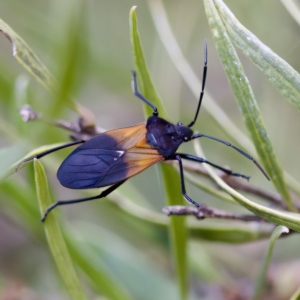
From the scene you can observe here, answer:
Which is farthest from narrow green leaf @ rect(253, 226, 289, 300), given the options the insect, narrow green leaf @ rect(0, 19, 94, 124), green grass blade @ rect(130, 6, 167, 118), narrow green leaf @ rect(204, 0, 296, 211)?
narrow green leaf @ rect(0, 19, 94, 124)

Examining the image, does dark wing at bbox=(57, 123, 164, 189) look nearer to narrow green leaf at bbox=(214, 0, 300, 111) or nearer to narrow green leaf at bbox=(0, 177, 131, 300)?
narrow green leaf at bbox=(0, 177, 131, 300)

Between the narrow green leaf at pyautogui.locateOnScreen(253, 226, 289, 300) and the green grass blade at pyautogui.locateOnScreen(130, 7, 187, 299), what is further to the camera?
the green grass blade at pyautogui.locateOnScreen(130, 7, 187, 299)

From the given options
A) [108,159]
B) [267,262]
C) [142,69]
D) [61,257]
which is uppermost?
[142,69]

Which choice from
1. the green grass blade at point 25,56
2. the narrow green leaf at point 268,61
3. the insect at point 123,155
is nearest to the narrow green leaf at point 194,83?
the insect at point 123,155

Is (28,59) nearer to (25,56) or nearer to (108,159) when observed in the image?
(25,56)

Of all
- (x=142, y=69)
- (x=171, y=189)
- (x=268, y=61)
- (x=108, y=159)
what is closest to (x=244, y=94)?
(x=268, y=61)
